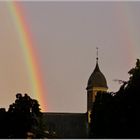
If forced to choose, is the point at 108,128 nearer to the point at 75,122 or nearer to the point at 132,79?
the point at 132,79

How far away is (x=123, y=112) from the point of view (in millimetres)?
61531

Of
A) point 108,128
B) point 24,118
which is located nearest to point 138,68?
point 108,128

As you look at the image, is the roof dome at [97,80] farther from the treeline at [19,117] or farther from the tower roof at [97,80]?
the treeline at [19,117]

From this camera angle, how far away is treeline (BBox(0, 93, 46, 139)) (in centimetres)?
7481

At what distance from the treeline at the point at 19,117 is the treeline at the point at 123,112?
35.2 ft

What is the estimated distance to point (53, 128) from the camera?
162 meters

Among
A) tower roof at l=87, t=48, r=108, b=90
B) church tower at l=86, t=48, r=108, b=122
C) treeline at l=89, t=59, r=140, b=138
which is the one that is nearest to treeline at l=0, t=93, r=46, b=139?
treeline at l=89, t=59, r=140, b=138

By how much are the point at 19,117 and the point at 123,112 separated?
63.7ft

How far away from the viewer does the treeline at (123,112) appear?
2343 inches

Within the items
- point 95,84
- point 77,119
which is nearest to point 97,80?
point 95,84

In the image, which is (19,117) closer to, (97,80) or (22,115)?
(22,115)

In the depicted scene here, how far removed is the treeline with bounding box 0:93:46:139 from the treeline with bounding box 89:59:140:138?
35.2 feet

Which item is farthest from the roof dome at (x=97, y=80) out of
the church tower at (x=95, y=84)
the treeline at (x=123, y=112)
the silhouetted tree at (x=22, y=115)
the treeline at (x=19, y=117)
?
the treeline at (x=123, y=112)

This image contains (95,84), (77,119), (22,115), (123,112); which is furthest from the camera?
(77,119)
